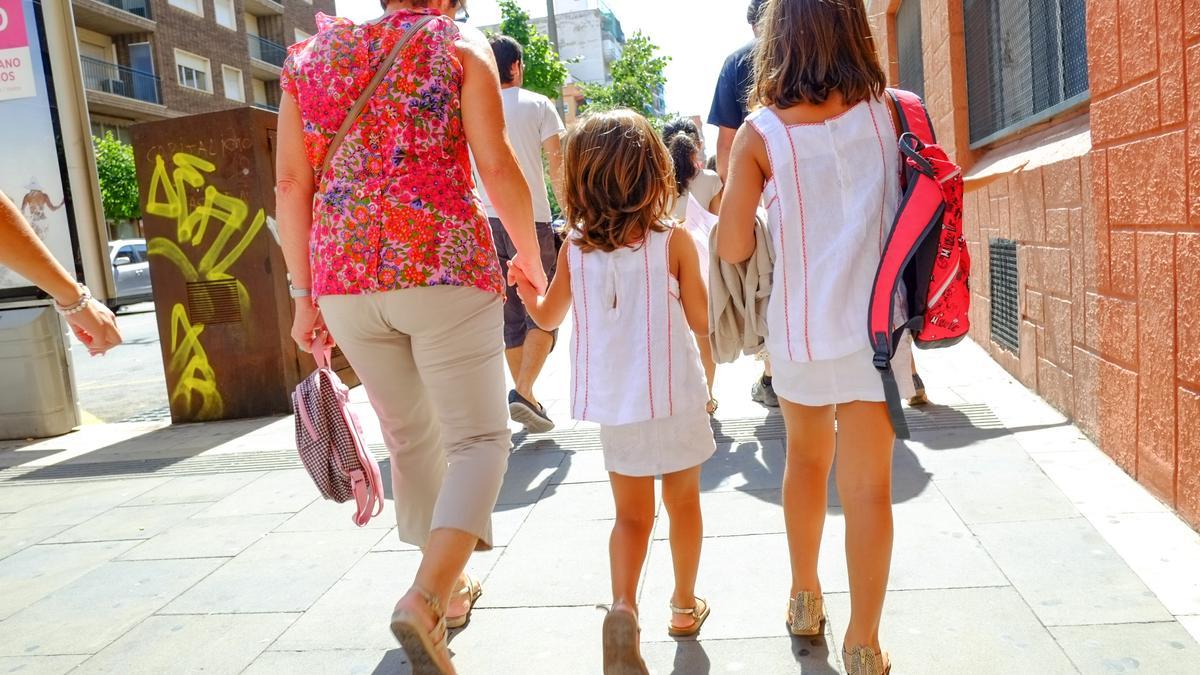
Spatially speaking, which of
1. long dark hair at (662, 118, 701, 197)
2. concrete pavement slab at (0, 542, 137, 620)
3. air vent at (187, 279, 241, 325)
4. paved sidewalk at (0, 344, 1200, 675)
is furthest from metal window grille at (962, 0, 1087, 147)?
air vent at (187, 279, 241, 325)

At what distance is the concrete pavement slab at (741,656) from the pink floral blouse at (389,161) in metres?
1.10

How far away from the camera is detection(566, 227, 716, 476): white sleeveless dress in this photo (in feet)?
8.80

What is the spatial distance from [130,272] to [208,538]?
2134cm

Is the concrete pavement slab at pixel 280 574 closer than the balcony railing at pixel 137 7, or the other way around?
the concrete pavement slab at pixel 280 574

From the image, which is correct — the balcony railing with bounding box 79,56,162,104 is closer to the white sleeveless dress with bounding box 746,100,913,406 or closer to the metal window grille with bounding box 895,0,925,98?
the metal window grille with bounding box 895,0,925,98

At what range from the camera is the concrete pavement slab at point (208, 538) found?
13.4 ft

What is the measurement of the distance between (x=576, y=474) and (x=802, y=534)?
216 centimetres

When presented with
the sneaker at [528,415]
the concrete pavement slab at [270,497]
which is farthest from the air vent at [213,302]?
the sneaker at [528,415]

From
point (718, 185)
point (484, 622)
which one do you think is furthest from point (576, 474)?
point (718, 185)

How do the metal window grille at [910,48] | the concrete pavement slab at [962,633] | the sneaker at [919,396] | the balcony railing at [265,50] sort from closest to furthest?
1. the concrete pavement slab at [962,633]
2. the sneaker at [919,396]
3. the metal window grille at [910,48]
4. the balcony railing at [265,50]

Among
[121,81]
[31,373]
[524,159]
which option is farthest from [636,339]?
[121,81]

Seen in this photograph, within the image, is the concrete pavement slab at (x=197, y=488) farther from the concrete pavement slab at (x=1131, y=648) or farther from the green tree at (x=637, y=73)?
the green tree at (x=637, y=73)

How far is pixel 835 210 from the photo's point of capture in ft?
7.89

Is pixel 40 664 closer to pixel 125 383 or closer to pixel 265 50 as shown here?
pixel 125 383
